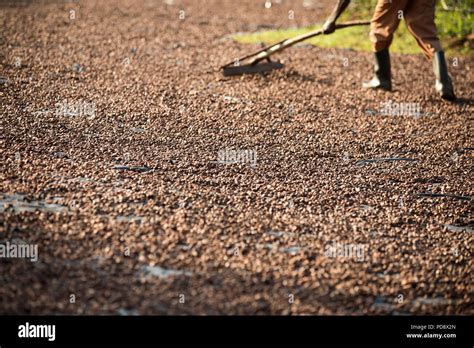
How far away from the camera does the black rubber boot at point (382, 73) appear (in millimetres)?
6852

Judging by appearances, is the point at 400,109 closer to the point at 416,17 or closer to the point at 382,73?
the point at 382,73

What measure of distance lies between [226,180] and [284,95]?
222 centimetres

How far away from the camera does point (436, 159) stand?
5223 mm

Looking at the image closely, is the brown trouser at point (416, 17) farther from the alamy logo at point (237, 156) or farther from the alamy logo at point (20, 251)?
the alamy logo at point (20, 251)

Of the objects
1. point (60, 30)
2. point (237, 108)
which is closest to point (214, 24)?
point (60, 30)

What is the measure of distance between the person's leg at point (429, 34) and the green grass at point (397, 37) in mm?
2060

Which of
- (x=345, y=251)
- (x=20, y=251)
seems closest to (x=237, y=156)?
(x=345, y=251)

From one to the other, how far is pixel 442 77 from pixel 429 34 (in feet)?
1.36

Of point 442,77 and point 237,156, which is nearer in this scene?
point 237,156

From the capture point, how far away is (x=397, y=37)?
9.16 m

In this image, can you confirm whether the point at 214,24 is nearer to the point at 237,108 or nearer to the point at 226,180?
the point at 237,108

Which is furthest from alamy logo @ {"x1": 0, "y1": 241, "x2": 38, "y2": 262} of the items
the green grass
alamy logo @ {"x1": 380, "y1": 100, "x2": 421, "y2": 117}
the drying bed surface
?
the green grass
